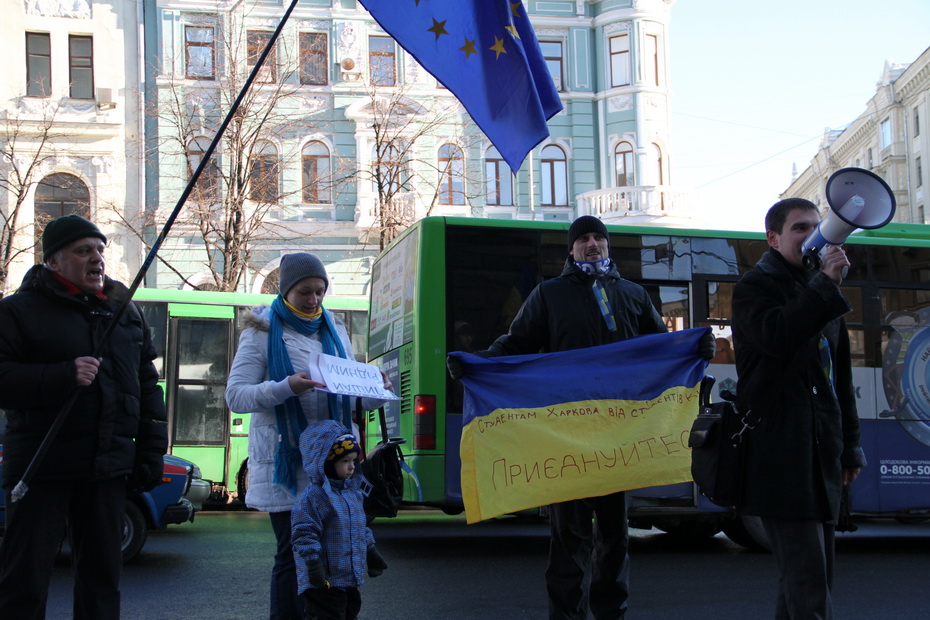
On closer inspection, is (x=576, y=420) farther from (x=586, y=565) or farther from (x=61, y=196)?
(x=61, y=196)

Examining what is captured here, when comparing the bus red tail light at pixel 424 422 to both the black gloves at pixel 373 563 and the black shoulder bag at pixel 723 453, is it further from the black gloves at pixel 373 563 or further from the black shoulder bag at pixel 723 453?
the black shoulder bag at pixel 723 453

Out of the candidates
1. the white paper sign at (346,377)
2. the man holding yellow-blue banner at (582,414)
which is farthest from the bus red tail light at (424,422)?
the white paper sign at (346,377)

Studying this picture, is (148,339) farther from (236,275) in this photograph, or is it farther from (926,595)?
(236,275)

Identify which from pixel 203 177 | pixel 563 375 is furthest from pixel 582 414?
pixel 203 177

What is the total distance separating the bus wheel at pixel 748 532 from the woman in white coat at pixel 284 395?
614 centimetres

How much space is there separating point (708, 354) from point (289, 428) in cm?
237

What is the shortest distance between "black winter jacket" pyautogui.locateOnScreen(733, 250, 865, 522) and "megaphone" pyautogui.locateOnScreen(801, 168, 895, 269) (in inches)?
4.4

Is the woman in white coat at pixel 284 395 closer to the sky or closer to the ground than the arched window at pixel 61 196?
closer to the ground

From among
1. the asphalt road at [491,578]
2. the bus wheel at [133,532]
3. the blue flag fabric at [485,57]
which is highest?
the blue flag fabric at [485,57]

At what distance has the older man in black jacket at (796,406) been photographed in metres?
3.85

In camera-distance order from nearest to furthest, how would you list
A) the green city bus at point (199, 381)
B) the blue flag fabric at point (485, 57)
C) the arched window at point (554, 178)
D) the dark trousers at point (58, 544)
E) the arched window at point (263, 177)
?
1. the dark trousers at point (58, 544)
2. the blue flag fabric at point (485, 57)
3. the green city bus at point (199, 381)
4. the arched window at point (263, 177)
5. the arched window at point (554, 178)

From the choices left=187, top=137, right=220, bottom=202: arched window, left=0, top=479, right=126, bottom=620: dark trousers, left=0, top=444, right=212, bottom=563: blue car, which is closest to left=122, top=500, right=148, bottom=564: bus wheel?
left=0, top=444, right=212, bottom=563: blue car

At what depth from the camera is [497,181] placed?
99.3ft

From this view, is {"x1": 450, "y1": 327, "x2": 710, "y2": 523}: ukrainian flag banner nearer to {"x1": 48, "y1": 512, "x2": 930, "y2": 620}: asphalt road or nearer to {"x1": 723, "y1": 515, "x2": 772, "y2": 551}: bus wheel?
{"x1": 48, "y1": 512, "x2": 930, "y2": 620}: asphalt road
